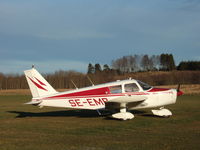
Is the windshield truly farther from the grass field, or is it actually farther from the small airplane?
the grass field

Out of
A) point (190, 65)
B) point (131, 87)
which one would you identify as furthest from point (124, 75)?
point (131, 87)

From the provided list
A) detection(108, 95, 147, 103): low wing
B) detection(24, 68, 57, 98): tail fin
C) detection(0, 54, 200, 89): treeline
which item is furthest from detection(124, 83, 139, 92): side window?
detection(0, 54, 200, 89): treeline

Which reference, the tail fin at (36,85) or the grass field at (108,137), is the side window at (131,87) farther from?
the tail fin at (36,85)

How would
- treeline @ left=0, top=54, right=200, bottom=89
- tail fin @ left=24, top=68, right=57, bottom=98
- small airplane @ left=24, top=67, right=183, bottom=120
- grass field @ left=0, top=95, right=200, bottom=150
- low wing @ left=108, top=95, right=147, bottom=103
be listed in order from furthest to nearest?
treeline @ left=0, top=54, right=200, bottom=89, tail fin @ left=24, top=68, right=57, bottom=98, small airplane @ left=24, top=67, right=183, bottom=120, low wing @ left=108, top=95, right=147, bottom=103, grass field @ left=0, top=95, right=200, bottom=150

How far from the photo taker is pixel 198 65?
3780 inches

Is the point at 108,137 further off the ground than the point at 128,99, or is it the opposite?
the point at 128,99

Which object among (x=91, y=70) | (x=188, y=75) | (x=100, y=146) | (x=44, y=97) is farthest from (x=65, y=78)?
(x=100, y=146)

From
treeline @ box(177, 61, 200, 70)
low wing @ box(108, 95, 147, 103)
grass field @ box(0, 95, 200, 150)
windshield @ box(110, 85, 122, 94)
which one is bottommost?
grass field @ box(0, 95, 200, 150)

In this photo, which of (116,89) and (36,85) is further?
(36,85)

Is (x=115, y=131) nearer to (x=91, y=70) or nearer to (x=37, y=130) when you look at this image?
(x=37, y=130)

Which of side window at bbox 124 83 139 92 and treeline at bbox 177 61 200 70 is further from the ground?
treeline at bbox 177 61 200 70

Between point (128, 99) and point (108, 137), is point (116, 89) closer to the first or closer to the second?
point (128, 99)

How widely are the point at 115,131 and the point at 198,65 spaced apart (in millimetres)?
92421

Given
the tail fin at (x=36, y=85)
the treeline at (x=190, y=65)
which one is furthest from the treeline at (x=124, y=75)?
the tail fin at (x=36, y=85)
